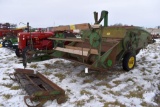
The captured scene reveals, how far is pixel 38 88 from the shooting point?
15.5ft

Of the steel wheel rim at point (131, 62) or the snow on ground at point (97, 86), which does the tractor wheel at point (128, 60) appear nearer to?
the steel wheel rim at point (131, 62)

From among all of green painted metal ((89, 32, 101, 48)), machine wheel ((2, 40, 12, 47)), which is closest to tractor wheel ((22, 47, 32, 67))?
green painted metal ((89, 32, 101, 48))

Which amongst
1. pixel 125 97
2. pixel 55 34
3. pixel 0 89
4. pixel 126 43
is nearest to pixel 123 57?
pixel 126 43

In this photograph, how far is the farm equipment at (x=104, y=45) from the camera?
17.5 ft

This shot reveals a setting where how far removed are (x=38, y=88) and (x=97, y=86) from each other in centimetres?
149

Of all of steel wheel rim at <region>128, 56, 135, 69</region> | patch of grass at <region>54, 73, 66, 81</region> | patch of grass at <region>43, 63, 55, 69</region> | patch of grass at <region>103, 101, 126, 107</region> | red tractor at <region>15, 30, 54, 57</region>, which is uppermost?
red tractor at <region>15, 30, 54, 57</region>

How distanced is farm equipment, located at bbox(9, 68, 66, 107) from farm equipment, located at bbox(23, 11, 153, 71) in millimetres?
728

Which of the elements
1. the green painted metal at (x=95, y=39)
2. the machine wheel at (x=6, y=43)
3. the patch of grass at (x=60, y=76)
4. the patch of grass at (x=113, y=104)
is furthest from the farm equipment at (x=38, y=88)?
the machine wheel at (x=6, y=43)

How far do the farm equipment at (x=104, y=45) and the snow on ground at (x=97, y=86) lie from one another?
1.30 ft

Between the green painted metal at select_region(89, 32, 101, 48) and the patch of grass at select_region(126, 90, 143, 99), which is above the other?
the green painted metal at select_region(89, 32, 101, 48)

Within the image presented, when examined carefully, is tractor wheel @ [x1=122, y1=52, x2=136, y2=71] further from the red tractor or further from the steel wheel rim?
the red tractor

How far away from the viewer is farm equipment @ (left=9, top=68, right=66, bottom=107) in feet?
13.8

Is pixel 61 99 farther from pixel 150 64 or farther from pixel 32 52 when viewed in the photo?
pixel 150 64

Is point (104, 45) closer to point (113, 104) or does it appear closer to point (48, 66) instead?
point (48, 66)
